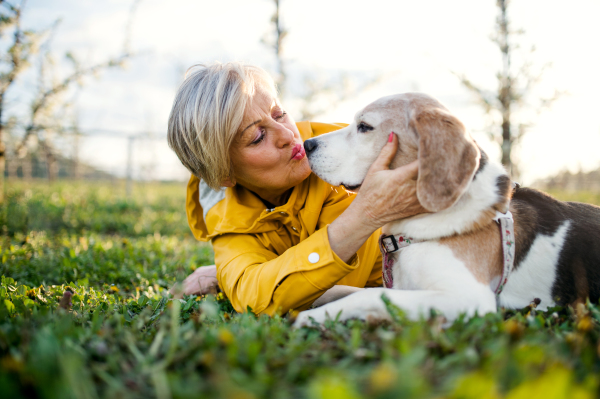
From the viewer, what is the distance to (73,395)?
38.7 inches

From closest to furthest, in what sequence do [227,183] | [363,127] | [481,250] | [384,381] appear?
[384,381]
[481,250]
[363,127]
[227,183]

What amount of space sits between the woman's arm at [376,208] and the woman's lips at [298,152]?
73 cm

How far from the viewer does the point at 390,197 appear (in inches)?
91.4

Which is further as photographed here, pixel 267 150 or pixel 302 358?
pixel 267 150

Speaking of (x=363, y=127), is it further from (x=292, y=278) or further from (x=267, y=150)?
(x=292, y=278)

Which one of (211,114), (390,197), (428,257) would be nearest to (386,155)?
(390,197)

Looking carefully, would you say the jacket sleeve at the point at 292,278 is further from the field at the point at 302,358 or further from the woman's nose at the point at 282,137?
the woman's nose at the point at 282,137

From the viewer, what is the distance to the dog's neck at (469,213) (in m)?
2.31

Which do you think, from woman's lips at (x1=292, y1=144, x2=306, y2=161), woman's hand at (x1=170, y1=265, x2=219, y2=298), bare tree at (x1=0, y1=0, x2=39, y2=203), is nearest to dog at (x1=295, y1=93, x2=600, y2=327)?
woman's lips at (x1=292, y1=144, x2=306, y2=161)

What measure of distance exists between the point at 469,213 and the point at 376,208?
1.84 feet

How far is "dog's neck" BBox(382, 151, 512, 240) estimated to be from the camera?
2309mm

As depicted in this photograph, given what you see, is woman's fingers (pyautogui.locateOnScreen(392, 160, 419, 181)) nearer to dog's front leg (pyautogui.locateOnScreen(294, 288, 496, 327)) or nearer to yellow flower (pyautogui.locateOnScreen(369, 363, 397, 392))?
dog's front leg (pyautogui.locateOnScreen(294, 288, 496, 327))

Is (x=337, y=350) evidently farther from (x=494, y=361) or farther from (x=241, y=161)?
(x=241, y=161)

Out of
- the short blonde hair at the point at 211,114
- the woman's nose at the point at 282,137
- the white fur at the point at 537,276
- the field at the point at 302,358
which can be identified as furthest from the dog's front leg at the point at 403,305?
the short blonde hair at the point at 211,114
